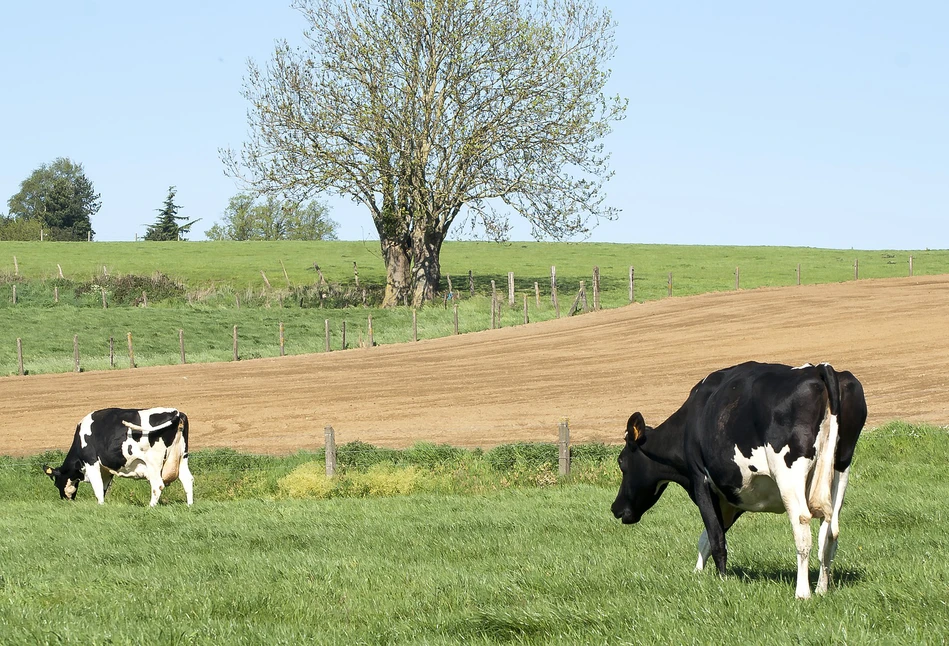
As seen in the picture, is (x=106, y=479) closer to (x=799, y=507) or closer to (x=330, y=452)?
(x=330, y=452)

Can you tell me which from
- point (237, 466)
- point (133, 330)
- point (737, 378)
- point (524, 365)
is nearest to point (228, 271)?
point (133, 330)

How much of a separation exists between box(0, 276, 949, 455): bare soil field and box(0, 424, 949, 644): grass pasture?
8940 millimetres

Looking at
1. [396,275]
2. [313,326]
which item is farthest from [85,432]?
[396,275]

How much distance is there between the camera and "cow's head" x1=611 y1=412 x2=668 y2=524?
33.1ft

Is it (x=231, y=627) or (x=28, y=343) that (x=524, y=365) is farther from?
(x=231, y=627)

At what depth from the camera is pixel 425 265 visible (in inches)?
2186

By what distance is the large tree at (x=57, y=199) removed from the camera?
141 meters

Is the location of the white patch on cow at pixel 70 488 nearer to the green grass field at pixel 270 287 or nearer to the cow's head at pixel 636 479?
the cow's head at pixel 636 479

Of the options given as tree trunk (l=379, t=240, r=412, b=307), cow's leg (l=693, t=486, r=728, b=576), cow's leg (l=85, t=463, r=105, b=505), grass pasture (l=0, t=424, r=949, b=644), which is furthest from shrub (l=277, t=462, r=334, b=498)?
tree trunk (l=379, t=240, r=412, b=307)

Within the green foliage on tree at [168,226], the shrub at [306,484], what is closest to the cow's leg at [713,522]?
the shrub at [306,484]

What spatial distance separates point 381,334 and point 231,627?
1635 inches

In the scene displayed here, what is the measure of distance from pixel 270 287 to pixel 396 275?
855 cm

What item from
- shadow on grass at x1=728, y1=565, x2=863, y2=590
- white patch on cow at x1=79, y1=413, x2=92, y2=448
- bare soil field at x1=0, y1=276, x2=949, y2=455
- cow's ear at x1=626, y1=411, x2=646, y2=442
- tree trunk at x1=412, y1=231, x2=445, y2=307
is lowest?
bare soil field at x1=0, y1=276, x2=949, y2=455

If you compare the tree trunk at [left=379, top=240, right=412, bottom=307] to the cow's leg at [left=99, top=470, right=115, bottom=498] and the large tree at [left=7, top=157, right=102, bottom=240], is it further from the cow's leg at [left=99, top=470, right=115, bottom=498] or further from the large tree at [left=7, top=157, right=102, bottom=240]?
the large tree at [left=7, top=157, right=102, bottom=240]
